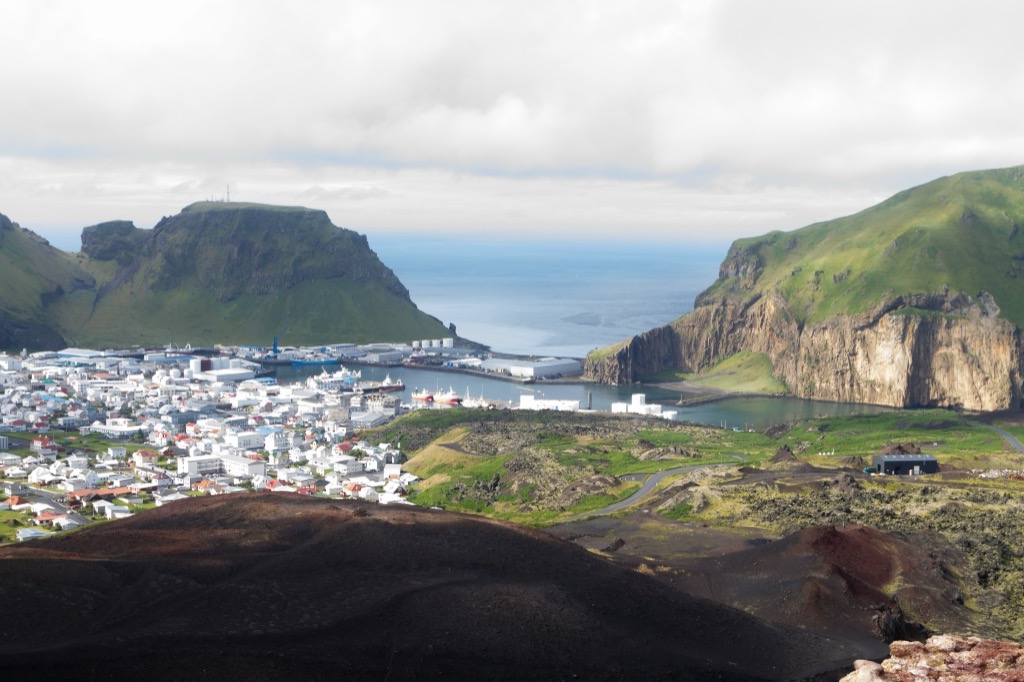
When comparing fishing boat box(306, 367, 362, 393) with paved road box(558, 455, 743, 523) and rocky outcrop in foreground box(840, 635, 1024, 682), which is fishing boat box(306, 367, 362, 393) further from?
rocky outcrop in foreground box(840, 635, 1024, 682)

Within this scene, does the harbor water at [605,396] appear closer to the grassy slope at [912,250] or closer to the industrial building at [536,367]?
the industrial building at [536,367]

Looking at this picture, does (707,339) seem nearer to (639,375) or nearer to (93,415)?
(639,375)

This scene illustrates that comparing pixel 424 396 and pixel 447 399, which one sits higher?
pixel 424 396

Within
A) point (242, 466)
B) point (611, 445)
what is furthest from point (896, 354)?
point (242, 466)


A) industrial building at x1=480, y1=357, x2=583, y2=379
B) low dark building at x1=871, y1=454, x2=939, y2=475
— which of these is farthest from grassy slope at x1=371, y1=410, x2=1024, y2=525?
industrial building at x1=480, y1=357, x2=583, y2=379

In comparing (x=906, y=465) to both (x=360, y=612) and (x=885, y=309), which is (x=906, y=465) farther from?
(x=885, y=309)

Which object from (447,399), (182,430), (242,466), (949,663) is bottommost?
(242,466)

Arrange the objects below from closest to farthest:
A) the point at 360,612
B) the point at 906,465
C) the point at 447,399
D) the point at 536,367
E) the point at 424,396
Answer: the point at 360,612 < the point at 906,465 < the point at 447,399 < the point at 424,396 < the point at 536,367

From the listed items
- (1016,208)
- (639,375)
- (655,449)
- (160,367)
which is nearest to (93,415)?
(160,367)
